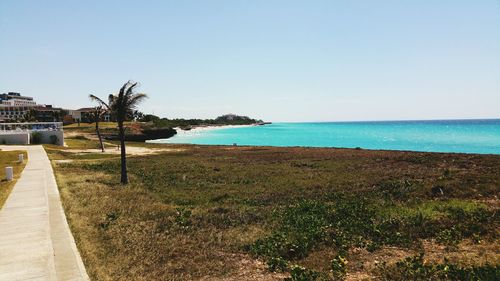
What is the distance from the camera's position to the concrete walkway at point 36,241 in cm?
930

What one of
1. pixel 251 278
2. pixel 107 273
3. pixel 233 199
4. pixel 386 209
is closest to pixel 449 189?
pixel 386 209

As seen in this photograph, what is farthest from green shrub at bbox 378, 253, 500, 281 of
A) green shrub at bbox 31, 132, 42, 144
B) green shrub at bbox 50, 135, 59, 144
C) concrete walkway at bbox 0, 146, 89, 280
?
green shrub at bbox 50, 135, 59, 144

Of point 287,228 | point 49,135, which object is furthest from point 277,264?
point 49,135

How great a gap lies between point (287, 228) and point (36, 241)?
8.77 m

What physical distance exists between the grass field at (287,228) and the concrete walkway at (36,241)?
0.49 m

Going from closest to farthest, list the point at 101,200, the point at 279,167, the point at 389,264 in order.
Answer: the point at 389,264, the point at 101,200, the point at 279,167

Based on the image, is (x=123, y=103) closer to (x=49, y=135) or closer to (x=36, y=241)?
(x=36, y=241)

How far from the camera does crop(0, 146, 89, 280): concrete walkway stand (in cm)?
930

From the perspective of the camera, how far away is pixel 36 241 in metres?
11.7

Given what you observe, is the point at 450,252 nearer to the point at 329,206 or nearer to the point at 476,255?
the point at 476,255

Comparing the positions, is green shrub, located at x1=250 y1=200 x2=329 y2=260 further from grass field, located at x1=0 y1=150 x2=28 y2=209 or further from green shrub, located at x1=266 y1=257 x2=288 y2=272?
grass field, located at x1=0 y1=150 x2=28 y2=209

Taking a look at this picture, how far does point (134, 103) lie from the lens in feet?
91.4

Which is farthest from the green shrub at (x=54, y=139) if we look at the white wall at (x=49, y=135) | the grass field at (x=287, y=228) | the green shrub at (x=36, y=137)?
the grass field at (x=287, y=228)

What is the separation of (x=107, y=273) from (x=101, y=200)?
34.7ft
